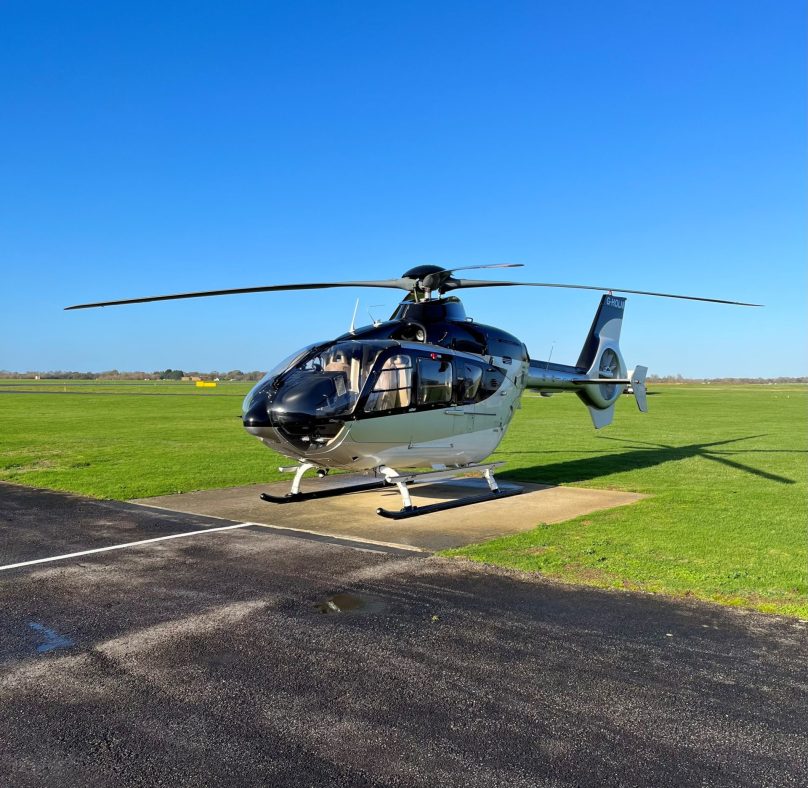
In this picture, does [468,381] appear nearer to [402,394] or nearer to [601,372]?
[402,394]

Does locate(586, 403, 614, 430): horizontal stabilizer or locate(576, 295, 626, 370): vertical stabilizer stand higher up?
locate(576, 295, 626, 370): vertical stabilizer

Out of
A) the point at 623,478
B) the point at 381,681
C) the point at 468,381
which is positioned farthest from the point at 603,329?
the point at 381,681

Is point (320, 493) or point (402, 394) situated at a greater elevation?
point (402, 394)

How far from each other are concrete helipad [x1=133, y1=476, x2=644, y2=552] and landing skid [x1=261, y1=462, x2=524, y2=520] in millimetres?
113

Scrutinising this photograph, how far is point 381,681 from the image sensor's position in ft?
15.7

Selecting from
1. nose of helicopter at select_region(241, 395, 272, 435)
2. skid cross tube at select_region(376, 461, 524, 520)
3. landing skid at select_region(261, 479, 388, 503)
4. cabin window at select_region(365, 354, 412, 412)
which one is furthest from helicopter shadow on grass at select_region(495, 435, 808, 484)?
nose of helicopter at select_region(241, 395, 272, 435)

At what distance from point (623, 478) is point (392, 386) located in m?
7.27

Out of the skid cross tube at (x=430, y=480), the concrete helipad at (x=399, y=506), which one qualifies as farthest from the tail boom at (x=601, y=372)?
the skid cross tube at (x=430, y=480)

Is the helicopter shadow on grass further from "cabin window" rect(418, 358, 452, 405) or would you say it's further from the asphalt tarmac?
the asphalt tarmac

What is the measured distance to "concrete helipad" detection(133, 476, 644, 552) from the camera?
970cm

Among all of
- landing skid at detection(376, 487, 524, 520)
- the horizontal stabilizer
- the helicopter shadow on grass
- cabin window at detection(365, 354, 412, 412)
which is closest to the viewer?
cabin window at detection(365, 354, 412, 412)

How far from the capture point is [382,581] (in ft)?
23.9

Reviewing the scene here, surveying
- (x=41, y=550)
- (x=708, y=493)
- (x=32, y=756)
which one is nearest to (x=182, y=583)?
(x=41, y=550)

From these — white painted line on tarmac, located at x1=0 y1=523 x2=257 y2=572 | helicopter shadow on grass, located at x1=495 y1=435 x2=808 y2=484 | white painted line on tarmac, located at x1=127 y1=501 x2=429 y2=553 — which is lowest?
white painted line on tarmac, located at x1=0 y1=523 x2=257 y2=572
